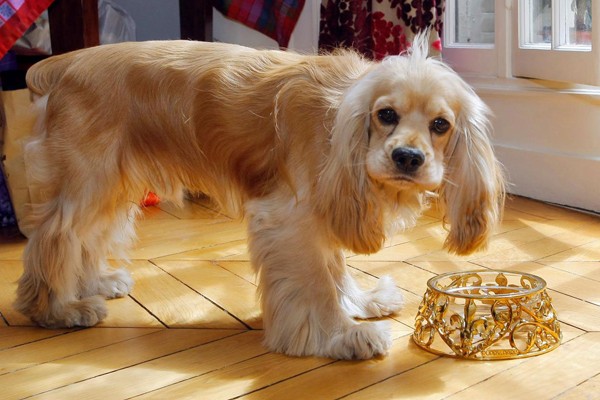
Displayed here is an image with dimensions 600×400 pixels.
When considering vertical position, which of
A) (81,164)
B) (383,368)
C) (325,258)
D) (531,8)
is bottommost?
(383,368)

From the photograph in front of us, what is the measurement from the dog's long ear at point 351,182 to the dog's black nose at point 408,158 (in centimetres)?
9

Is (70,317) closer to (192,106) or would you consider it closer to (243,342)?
(243,342)

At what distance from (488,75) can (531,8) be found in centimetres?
31

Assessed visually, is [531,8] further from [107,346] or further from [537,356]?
[107,346]

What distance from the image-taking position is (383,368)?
1.57 m

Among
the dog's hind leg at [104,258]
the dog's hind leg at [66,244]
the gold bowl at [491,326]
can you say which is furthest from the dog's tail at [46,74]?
the gold bowl at [491,326]

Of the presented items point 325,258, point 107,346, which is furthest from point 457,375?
point 107,346

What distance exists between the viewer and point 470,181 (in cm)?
157

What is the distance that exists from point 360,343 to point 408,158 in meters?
0.37

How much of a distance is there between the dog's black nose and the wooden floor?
0.38 m

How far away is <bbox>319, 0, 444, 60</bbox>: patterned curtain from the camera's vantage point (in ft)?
9.64

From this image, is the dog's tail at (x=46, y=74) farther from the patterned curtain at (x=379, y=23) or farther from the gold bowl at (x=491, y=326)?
the patterned curtain at (x=379, y=23)

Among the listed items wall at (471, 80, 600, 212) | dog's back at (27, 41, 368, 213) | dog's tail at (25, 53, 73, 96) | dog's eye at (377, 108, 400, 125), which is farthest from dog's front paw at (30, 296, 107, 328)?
wall at (471, 80, 600, 212)

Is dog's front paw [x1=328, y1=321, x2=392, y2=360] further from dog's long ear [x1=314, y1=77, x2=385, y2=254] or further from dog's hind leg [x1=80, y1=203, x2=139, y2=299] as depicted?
dog's hind leg [x1=80, y1=203, x2=139, y2=299]
